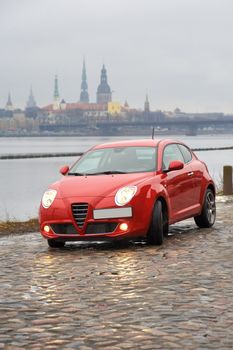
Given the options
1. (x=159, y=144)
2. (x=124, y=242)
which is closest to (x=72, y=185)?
(x=124, y=242)

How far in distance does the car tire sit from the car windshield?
0.89 meters

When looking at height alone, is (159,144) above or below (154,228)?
above

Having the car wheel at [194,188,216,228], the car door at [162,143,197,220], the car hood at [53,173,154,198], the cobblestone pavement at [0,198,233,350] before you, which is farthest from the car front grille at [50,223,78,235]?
the car wheel at [194,188,216,228]

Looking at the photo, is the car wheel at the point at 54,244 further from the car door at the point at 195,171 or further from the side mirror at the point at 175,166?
the car door at the point at 195,171

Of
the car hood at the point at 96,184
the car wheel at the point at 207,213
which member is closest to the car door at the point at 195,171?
the car wheel at the point at 207,213

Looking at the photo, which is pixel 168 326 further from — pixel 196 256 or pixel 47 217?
pixel 47 217

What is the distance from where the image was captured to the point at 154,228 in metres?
10.2

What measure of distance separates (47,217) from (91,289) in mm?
3190

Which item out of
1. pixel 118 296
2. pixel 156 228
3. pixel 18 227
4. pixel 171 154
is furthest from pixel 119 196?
pixel 18 227

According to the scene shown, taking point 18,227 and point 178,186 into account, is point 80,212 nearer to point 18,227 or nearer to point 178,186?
point 178,186

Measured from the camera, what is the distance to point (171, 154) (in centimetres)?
1200

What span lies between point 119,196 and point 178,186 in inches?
63.9

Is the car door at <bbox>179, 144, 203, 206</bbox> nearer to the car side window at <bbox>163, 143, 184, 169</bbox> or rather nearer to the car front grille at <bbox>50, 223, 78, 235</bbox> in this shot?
the car side window at <bbox>163, 143, 184, 169</bbox>

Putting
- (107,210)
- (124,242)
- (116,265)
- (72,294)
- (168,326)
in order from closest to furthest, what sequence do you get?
(168,326)
(72,294)
(116,265)
(107,210)
(124,242)
